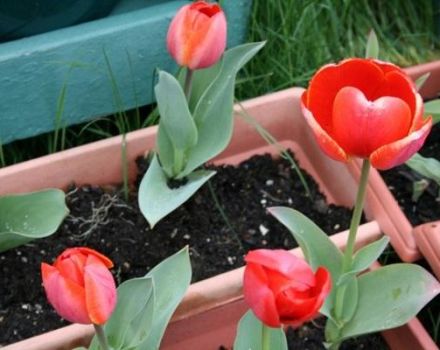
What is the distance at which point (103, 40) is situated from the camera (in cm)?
137

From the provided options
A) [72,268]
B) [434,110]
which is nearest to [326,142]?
[72,268]

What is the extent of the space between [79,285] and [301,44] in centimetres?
95

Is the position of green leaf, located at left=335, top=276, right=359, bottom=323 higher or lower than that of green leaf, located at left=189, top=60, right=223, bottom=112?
lower

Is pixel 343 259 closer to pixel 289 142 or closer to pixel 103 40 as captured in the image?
pixel 289 142

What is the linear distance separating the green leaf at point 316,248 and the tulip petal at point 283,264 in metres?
0.30

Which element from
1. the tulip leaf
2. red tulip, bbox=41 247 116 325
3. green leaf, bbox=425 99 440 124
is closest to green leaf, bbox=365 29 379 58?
green leaf, bbox=425 99 440 124

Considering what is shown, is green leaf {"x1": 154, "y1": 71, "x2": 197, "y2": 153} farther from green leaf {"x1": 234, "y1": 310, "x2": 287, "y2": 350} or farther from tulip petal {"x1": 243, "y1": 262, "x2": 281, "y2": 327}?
tulip petal {"x1": 243, "y1": 262, "x2": 281, "y2": 327}

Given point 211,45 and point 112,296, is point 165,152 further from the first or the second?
point 112,296

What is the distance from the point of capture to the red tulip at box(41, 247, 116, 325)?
776 mm

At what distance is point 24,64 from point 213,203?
0.34 meters

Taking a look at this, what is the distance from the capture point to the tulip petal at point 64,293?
30.4 inches

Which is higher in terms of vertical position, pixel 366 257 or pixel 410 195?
pixel 366 257

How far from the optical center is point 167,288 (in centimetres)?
103

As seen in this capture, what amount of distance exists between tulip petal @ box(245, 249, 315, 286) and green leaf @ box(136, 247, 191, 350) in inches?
10.6
